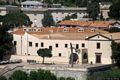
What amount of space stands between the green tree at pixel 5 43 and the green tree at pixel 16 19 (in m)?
15.8

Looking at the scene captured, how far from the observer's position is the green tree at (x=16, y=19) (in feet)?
176

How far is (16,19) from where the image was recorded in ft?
180

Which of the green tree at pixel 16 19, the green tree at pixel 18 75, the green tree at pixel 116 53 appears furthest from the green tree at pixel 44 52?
the green tree at pixel 16 19

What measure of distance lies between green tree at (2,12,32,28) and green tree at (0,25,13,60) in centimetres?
1583

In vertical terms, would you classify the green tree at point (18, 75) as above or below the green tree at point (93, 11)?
above

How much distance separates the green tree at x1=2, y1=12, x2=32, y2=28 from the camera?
53.7 meters

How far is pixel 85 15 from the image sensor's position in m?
63.2

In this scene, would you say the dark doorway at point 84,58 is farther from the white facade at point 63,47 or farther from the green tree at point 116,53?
the green tree at point 116,53

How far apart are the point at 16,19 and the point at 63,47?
18834mm

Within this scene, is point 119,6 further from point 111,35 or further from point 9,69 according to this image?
point 9,69

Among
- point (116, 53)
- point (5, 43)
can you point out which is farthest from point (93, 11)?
point (116, 53)

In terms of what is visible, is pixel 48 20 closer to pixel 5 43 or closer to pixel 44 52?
pixel 5 43

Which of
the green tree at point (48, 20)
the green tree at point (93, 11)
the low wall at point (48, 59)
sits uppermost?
the low wall at point (48, 59)

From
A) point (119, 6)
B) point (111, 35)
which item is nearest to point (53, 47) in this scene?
point (111, 35)
